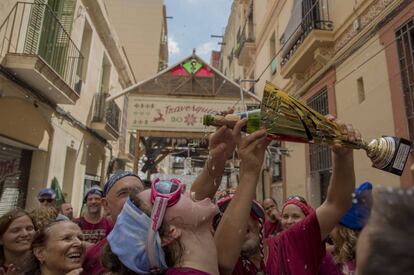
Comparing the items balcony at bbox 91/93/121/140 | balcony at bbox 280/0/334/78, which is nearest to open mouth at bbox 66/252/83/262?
balcony at bbox 280/0/334/78

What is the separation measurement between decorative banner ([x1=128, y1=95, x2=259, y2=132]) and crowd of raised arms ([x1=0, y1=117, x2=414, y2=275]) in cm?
485

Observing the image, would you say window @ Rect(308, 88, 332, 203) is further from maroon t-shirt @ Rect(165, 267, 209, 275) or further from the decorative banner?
maroon t-shirt @ Rect(165, 267, 209, 275)

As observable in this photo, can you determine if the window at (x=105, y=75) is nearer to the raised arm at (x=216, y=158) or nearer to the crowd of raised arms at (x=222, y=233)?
the crowd of raised arms at (x=222, y=233)

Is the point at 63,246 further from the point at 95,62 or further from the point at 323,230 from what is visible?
the point at 95,62

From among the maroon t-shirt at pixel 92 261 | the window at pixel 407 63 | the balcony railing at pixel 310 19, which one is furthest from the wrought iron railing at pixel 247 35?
the maroon t-shirt at pixel 92 261

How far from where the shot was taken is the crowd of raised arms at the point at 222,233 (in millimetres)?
609

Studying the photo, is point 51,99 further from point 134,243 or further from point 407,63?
point 134,243

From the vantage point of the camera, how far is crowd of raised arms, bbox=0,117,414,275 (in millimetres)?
609

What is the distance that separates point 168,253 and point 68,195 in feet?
27.9

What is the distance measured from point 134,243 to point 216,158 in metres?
0.67

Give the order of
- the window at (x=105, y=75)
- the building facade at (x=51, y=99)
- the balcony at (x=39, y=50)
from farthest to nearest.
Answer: the window at (x=105, y=75)
the building facade at (x=51, y=99)
the balcony at (x=39, y=50)

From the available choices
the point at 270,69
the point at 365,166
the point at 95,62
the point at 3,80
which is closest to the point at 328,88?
the point at 365,166

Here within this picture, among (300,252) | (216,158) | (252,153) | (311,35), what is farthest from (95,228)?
(311,35)

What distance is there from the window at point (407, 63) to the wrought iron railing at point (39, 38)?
18.8ft
